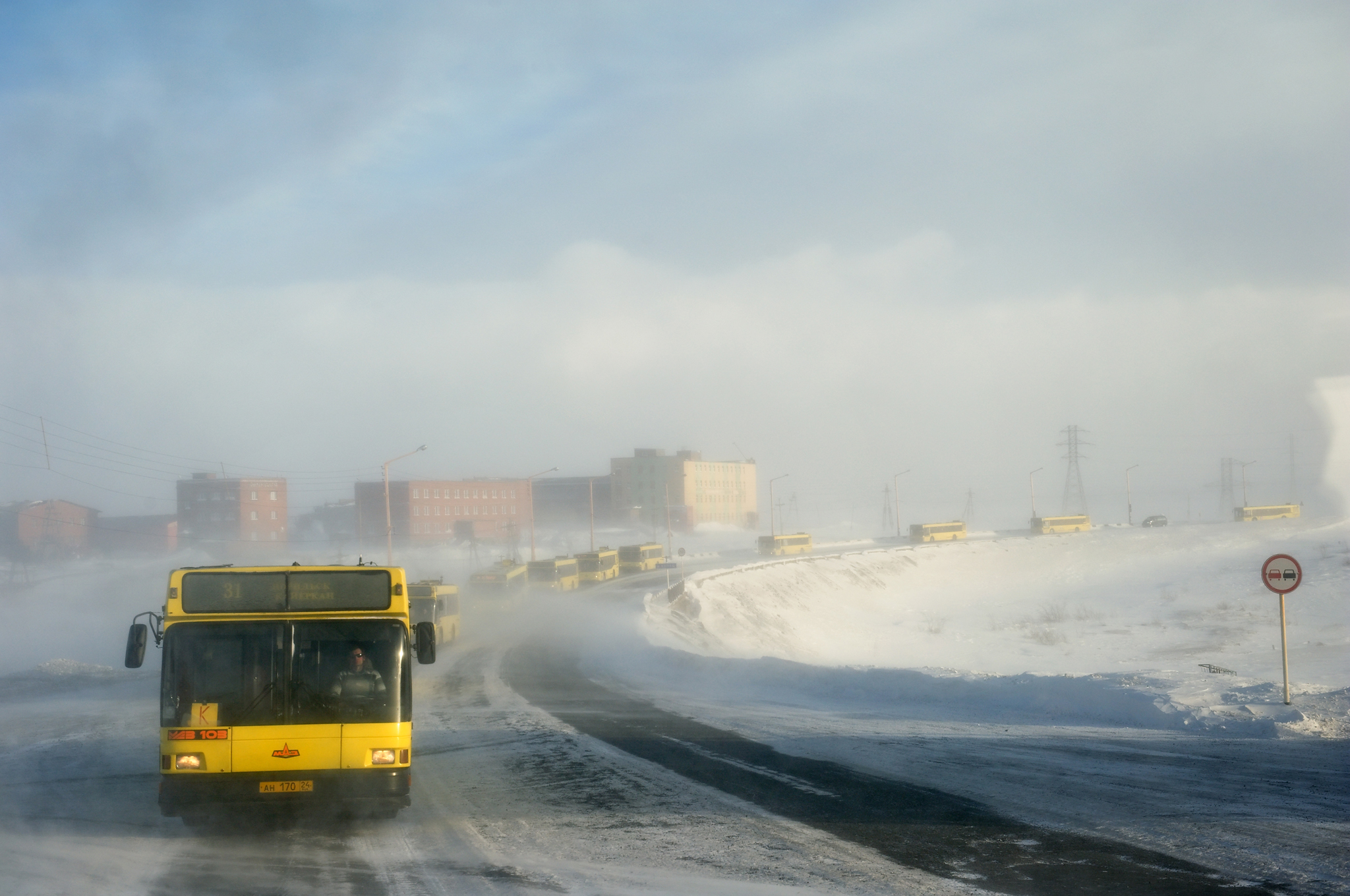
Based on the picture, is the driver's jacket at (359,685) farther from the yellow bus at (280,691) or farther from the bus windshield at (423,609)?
the bus windshield at (423,609)

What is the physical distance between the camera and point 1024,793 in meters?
10.1

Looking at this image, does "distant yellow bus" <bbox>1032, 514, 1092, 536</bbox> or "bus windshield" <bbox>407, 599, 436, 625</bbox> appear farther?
"distant yellow bus" <bbox>1032, 514, 1092, 536</bbox>

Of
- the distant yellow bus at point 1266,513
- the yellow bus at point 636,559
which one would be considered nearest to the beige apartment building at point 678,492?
the yellow bus at point 636,559

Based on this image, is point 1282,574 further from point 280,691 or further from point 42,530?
point 42,530

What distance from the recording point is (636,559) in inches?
3113

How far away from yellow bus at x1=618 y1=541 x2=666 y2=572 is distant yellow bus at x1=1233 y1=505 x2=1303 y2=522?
7181 centimetres

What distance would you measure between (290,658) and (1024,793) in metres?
7.70

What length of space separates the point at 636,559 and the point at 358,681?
230 feet

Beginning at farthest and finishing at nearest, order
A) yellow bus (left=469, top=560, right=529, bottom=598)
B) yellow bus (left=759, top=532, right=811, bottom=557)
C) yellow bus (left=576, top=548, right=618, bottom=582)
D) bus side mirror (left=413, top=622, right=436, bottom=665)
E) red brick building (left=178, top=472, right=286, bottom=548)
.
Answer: red brick building (left=178, top=472, right=286, bottom=548) → yellow bus (left=759, top=532, right=811, bottom=557) → yellow bus (left=576, top=548, right=618, bottom=582) → yellow bus (left=469, top=560, right=529, bottom=598) → bus side mirror (left=413, top=622, right=436, bottom=665)

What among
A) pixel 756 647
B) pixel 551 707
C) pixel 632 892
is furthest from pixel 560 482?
pixel 632 892

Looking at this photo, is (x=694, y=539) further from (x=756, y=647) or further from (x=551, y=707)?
(x=551, y=707)

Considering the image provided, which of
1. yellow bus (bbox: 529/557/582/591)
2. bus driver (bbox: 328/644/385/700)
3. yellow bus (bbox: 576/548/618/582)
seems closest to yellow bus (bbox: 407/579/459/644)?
bus driver (bbox: 328/644/385/700)

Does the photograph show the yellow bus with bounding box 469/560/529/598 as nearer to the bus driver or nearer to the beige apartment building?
the bus driver

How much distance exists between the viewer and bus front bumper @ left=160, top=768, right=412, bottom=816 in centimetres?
876
